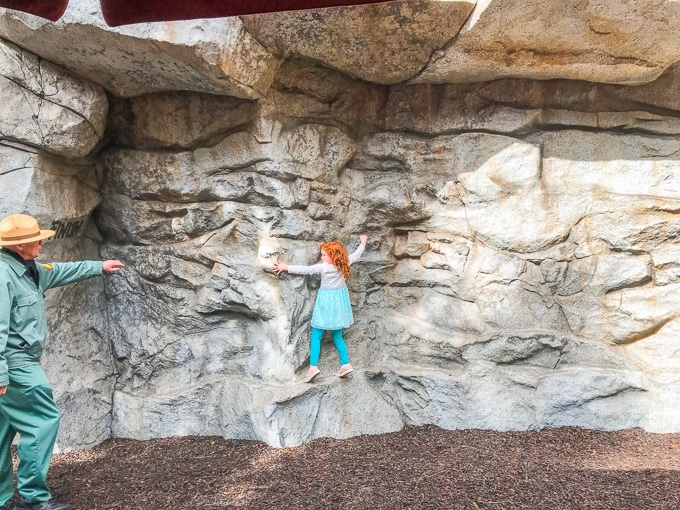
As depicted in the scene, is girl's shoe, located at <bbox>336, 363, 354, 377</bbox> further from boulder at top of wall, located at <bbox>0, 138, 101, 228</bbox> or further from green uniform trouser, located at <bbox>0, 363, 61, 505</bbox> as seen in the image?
boulder at top of wall, located at <bbox>0, 138, 101, 228</bbox>

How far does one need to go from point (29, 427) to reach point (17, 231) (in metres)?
1.03

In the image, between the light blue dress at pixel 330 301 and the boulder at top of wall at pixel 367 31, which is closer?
the boulder at top of wall at pixel 367 31

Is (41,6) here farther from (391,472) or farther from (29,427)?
(391,472)

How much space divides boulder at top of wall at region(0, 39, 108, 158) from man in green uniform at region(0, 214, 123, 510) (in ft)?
2.96

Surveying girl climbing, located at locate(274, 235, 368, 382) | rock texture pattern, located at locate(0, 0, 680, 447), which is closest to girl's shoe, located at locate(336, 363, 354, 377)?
girl climbing, located at locate(274, 235, 368, 382)

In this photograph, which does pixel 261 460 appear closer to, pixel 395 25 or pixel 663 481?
pixel 663 481

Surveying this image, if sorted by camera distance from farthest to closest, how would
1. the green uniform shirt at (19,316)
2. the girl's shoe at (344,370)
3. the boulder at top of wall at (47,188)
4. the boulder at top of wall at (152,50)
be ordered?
the girl's shoe at (344,370) → the boulder at top of wall at (47,188) → the boulder at top of wall at (152,50) → the green uniform shirt at (19,316)

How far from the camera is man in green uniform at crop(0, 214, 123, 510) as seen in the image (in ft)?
10.7

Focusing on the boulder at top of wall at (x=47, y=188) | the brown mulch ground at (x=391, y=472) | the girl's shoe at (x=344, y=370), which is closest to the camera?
the brown mulch ground at (x=391, y=472)

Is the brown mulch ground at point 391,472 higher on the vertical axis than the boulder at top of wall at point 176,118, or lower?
lower

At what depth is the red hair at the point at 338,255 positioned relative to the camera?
14.7 ft

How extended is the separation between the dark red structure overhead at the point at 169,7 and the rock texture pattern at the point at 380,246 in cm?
162

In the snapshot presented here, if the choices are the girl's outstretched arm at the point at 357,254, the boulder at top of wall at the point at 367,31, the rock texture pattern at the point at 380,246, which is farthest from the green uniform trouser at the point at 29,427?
the boulder at top of wall at the point at 367,31

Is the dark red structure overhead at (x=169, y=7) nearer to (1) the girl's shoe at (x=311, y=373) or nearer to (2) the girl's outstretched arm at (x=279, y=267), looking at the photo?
(2) the girl's outstretched arm at (x=279, y=267)
